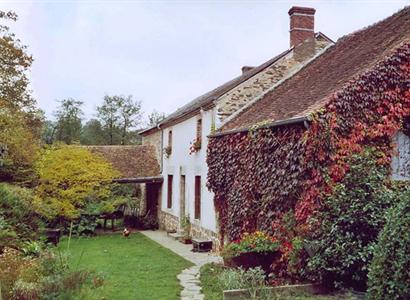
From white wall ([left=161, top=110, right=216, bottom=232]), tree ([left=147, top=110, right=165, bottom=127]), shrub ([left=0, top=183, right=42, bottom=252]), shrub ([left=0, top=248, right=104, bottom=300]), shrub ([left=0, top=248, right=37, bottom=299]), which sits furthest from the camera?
tree ([left=147, top=110, right=165, bottom=127])

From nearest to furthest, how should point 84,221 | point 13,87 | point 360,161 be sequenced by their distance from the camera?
point 360,161 → point 84,221 → point 13,87

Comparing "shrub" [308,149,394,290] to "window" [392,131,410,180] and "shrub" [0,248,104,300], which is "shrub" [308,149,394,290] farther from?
"shrub" [0,248,104,300]

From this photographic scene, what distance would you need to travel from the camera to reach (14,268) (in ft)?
25.4

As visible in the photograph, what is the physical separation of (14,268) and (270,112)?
7.21 meters

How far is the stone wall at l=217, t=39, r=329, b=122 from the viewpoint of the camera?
14.5 metres

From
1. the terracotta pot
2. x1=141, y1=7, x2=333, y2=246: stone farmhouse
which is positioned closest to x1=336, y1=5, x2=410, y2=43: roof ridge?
x1=141, y1=7, x2=333, y2=246: stone farmhouse

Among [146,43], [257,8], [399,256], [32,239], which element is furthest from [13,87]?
[399,256]

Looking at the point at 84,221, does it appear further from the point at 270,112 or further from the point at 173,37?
the point at 270,112

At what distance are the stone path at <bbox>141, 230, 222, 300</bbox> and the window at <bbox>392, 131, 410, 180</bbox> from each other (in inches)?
184

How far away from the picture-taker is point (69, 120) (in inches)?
1724

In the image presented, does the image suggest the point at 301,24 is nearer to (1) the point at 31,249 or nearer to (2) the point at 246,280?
(2) the point at 246,280

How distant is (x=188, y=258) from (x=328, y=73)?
6364mm

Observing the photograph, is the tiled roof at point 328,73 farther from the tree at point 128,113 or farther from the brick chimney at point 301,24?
the tree at point 128,113

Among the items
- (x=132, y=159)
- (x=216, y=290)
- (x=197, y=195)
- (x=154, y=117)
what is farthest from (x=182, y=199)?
(x=154, y=117)
